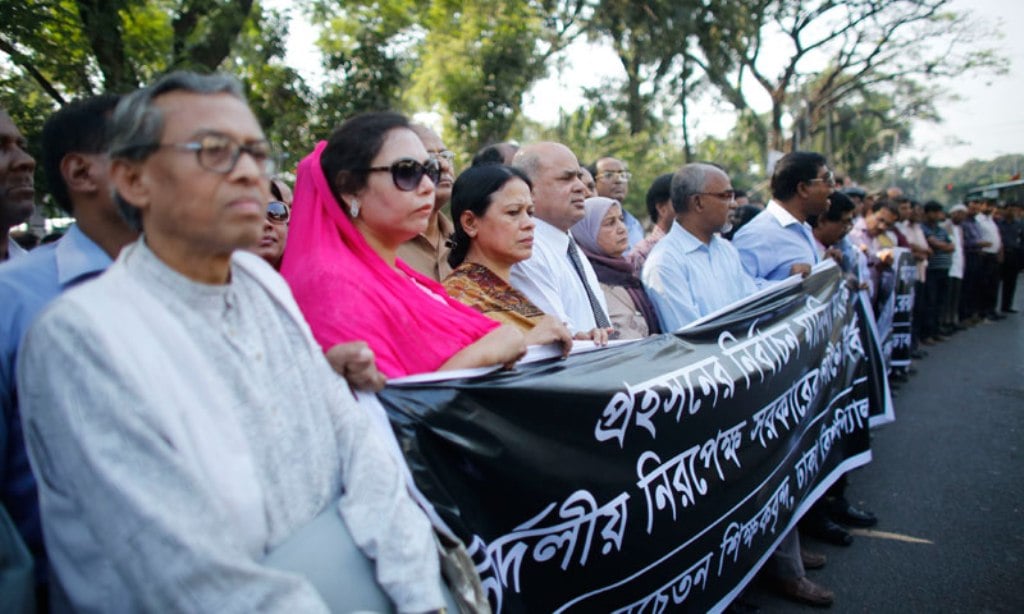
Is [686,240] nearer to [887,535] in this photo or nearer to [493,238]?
[493,238]

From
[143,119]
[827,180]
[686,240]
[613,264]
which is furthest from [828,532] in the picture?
[143,119]

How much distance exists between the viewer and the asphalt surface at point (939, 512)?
346cm

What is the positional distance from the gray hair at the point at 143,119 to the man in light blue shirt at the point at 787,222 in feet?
12.9

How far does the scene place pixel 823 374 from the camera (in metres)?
3.96

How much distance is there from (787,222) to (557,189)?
6.49ft

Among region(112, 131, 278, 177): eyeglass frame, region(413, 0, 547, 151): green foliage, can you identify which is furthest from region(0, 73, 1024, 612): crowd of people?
region(413, 0, 547, 151): green foliage

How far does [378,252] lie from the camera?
→ 2273 millimetres

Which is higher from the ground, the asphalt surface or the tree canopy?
the tree canopy

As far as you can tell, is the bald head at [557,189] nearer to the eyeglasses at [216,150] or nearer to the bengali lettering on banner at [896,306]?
the eyeglasses at [216,150]

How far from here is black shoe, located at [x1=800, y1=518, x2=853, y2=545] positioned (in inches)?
162

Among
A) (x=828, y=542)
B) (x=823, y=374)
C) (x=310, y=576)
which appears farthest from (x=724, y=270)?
(x=310, y=576)

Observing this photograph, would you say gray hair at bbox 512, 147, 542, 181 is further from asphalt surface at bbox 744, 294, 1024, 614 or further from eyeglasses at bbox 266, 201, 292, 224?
asphalt surface at bbox 744, 294, 1024, 614

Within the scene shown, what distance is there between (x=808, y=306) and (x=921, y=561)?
1.44 meters

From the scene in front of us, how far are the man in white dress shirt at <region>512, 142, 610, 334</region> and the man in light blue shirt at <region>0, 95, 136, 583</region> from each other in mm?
1753
